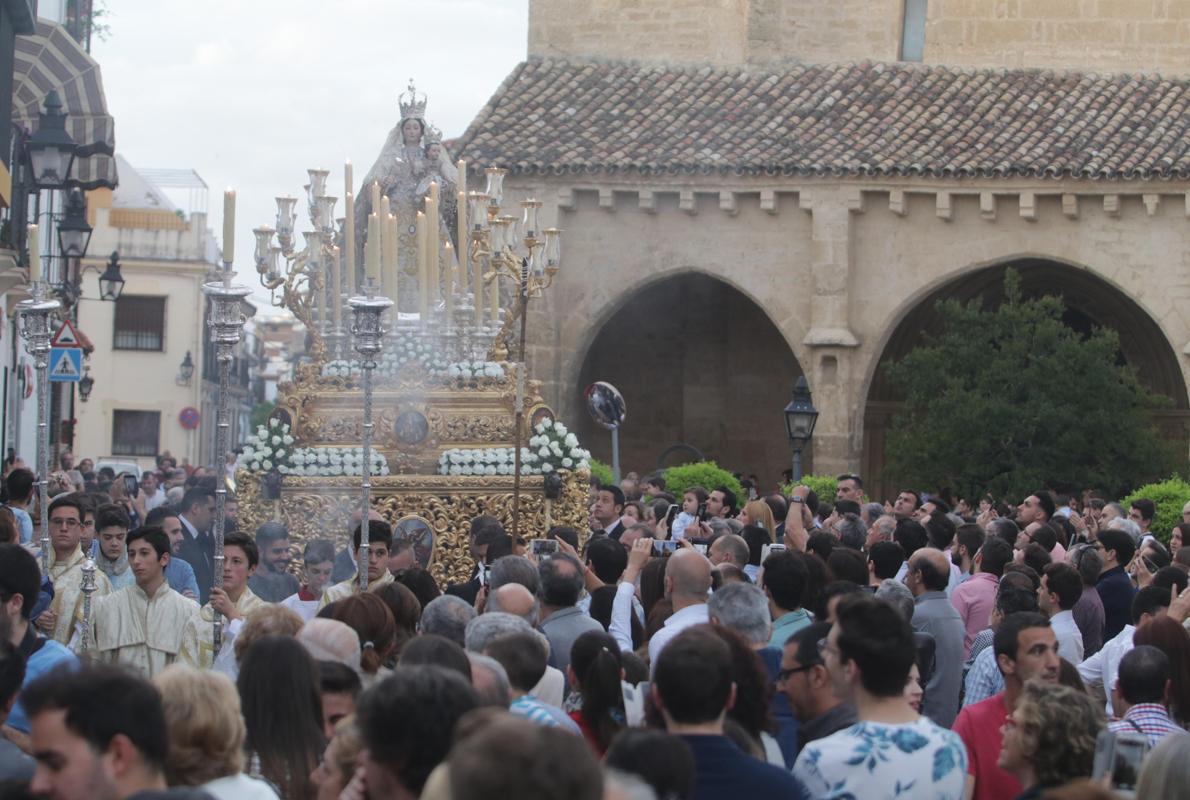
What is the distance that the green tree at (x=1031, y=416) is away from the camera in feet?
76.7

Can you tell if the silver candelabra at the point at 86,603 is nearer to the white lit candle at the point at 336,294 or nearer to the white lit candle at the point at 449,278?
the white lit candle at the point at 336,294

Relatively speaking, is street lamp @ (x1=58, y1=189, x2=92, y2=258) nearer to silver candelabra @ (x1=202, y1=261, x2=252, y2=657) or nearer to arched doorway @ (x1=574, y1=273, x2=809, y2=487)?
silver candelabra @ (x1=202, y1=261, x2=252, y2=657)

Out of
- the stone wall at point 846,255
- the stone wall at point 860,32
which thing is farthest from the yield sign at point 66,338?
the stone wall at point 860,32

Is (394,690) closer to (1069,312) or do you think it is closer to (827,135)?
(827,135)

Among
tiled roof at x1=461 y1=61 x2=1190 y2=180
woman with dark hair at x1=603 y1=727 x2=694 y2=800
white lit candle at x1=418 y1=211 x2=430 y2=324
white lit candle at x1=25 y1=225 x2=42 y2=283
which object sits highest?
tiled roof at x1=461 y1=61 x2=1190 y2=180

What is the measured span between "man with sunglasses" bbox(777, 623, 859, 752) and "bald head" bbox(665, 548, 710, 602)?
132cm

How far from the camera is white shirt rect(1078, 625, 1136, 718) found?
8.20 m

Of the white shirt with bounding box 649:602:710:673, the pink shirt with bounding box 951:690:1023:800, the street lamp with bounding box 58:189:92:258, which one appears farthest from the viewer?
the street lamp with bounding box 58:189:92:258

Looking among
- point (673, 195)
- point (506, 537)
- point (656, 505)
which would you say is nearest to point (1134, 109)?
point (673, 195)

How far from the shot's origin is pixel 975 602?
32.6 feet

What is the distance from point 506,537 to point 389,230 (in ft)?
14.3

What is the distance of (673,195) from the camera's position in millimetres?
27688

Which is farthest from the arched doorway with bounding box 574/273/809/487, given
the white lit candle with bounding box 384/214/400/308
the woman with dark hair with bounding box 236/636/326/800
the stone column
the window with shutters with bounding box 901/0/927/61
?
the woman with dark hair with bounding box 236/636/326/800

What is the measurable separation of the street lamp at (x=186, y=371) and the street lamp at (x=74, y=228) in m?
32.7
